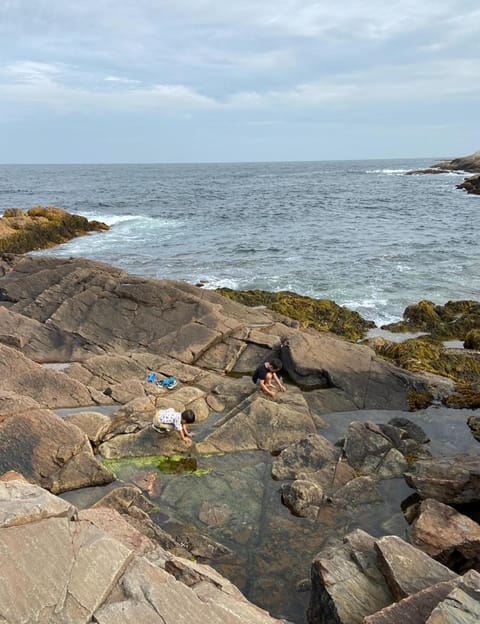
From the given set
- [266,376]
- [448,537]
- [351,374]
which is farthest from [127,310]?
[448,537]

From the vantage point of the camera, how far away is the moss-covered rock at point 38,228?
47.0 metres

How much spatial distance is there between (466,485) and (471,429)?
414cm

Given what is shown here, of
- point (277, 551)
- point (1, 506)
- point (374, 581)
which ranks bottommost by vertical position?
point (277, 551)

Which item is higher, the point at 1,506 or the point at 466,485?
the point at 1,506

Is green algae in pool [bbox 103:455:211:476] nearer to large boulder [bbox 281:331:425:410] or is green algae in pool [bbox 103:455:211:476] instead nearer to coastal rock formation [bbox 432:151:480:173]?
large boulder [bbox 281:331:425:410]

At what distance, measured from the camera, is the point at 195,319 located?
2055 centimetres

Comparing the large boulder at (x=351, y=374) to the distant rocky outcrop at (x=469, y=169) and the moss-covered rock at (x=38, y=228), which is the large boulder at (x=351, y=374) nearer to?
the moss-covered rock at (x=38, y=228)

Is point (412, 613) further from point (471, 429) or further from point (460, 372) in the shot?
point (460, 372)

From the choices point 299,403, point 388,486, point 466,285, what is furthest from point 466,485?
point 466,285

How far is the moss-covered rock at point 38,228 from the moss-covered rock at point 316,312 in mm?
26999

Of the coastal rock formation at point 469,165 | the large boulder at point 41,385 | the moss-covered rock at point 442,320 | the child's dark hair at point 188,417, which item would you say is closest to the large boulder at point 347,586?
the child's dark hair at point 188,417

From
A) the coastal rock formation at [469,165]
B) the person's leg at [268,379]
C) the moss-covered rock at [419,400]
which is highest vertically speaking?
the coastal rock formation at [469,165]

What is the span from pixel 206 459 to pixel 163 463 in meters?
1.10

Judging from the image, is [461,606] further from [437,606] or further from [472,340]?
[472,340]
